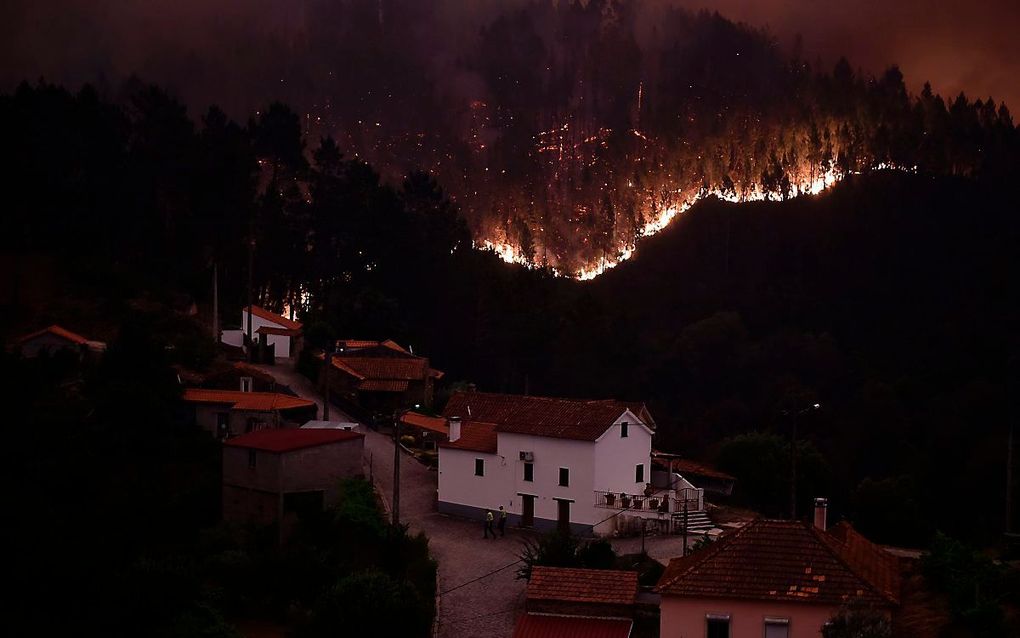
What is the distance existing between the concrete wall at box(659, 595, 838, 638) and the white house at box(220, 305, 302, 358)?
39.1 m

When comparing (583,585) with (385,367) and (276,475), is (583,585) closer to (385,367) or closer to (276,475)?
(276,475)

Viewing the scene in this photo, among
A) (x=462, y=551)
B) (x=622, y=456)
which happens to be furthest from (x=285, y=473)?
(x=622, y=456)

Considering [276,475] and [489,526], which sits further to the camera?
[489,526]

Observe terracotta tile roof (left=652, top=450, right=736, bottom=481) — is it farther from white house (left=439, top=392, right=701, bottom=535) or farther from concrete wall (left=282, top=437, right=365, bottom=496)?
concrete wall (left=282, top=437, right=365, bottom=496)

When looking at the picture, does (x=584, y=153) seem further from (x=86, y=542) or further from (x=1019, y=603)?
(x=1019, y=603)

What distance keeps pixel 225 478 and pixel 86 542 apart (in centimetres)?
767

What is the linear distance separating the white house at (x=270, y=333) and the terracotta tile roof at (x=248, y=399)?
12920 millimetres

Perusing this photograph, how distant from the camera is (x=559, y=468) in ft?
135

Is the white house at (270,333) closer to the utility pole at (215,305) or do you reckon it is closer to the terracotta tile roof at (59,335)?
the utility pole at (215,305)

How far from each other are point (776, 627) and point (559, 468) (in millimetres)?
16422

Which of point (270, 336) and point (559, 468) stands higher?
point (270, 336)

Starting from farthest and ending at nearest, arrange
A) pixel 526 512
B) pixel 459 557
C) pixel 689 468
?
1. pixel 689 468
2. pixel 526 512
3. pixel 459 557

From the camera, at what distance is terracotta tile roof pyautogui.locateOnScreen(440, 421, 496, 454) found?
42562 millimetres

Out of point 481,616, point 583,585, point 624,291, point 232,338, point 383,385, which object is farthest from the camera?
point 624,291
